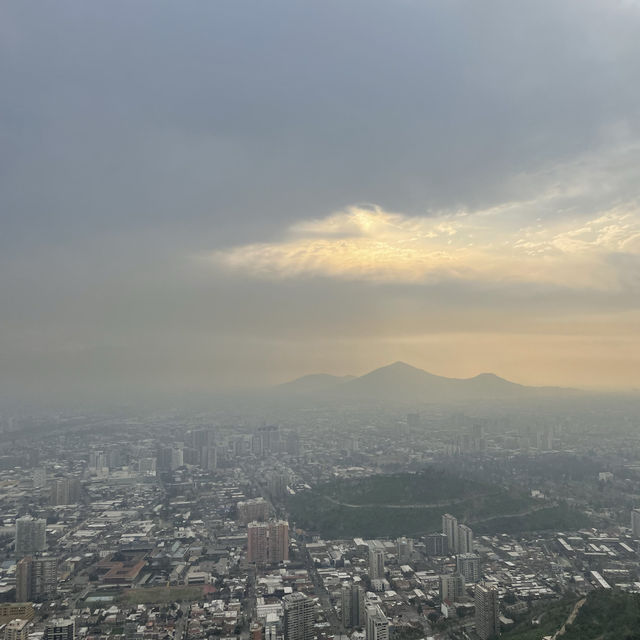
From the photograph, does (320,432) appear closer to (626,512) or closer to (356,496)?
(356,496)

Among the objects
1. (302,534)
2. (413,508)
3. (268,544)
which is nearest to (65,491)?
(302,534)

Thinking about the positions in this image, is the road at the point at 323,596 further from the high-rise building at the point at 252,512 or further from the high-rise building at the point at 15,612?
the high-rise building at the point at 15,612

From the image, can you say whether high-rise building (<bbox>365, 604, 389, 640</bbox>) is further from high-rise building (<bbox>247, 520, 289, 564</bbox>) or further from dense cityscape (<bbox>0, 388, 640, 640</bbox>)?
high-rise building (<bbox>247, 520, 289, 564</bbox>)

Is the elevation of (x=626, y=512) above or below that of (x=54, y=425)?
below

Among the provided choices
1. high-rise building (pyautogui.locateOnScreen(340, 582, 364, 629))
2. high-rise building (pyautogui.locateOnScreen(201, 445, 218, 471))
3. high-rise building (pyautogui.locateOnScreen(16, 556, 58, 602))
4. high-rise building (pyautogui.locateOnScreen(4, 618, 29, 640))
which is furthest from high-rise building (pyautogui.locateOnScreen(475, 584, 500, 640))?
high-rise building (pyautogui.locateOnScreen(201, 445, 218, 471))

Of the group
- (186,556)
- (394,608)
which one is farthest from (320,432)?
Answer: (394,608)

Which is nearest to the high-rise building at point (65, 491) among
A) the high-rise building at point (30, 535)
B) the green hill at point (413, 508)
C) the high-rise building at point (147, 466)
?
the high-rise building at point (147, 466)

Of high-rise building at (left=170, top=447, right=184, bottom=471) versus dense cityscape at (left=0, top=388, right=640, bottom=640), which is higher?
high-rise building at (left=170, top=447, right=184, bottom=471)
